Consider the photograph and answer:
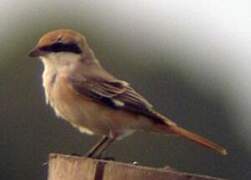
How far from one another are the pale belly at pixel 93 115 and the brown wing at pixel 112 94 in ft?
0.14

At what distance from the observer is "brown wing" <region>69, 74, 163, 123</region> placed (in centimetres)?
1101

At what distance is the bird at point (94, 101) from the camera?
1096 centimetres

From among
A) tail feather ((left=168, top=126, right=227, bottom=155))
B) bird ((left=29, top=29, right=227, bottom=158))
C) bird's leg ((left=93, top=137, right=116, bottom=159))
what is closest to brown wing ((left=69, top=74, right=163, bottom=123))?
bird ((left=29, top=29, right=227, bottom=158))

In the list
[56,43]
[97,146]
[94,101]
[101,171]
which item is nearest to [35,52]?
[56,43]

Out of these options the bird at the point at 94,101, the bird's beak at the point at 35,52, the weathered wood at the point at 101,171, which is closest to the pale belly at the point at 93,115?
the bird at the point at 94,101

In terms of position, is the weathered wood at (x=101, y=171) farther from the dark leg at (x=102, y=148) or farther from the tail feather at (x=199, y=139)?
the tail feather at (x=199, y=139)

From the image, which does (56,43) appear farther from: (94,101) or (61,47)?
(94,101)

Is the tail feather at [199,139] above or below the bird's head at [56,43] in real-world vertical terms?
below

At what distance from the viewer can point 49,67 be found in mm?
11305

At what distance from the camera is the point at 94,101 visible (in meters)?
11.1

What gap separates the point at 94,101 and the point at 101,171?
7.47 ft

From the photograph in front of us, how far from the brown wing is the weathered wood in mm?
1859

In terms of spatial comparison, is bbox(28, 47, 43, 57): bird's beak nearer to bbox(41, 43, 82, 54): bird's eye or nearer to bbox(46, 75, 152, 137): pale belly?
bbox(41, 43, 82, 54): bird's eye

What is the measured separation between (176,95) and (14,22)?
565cm
